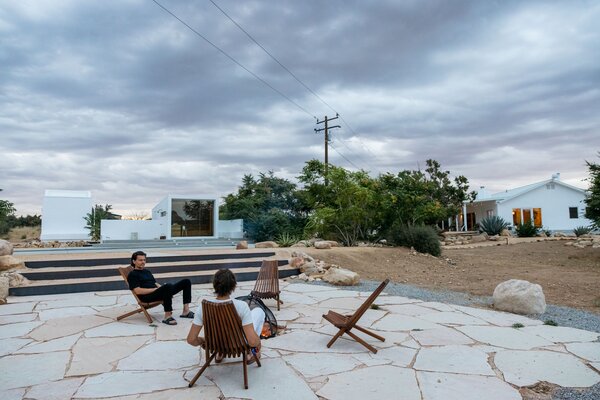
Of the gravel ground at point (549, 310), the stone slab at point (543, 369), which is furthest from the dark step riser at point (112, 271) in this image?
the stone slab at point (543, 369)

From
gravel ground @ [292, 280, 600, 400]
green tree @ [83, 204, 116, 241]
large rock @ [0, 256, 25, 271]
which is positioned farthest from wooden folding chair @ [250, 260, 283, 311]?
green tree @ [83, 204, 116, 241]

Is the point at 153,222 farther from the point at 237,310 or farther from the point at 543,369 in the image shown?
the point at 543,369

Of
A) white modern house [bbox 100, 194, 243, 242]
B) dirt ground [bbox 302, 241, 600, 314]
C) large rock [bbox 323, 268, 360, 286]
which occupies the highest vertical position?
white modern house [bbox 100, 194, 243, 242]

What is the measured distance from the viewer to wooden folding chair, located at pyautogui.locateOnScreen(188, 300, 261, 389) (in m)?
2.89

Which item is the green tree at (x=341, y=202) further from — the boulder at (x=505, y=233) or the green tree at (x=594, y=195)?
the boulder at (x=505, y=233)

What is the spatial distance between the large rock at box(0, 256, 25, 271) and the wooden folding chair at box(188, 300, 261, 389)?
289 inches

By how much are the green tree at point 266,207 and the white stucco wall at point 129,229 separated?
512 cm

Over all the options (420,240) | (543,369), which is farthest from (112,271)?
(420,240)

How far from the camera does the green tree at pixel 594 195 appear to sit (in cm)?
1339

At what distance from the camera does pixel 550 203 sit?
1113 inches

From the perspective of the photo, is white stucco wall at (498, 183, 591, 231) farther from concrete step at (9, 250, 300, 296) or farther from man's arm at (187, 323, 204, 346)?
man's arm at (187, 323, 204, 346)

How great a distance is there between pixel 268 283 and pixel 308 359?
2483 mm

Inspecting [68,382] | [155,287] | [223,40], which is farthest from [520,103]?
[68,382]

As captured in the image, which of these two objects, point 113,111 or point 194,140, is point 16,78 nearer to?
point 113,111
